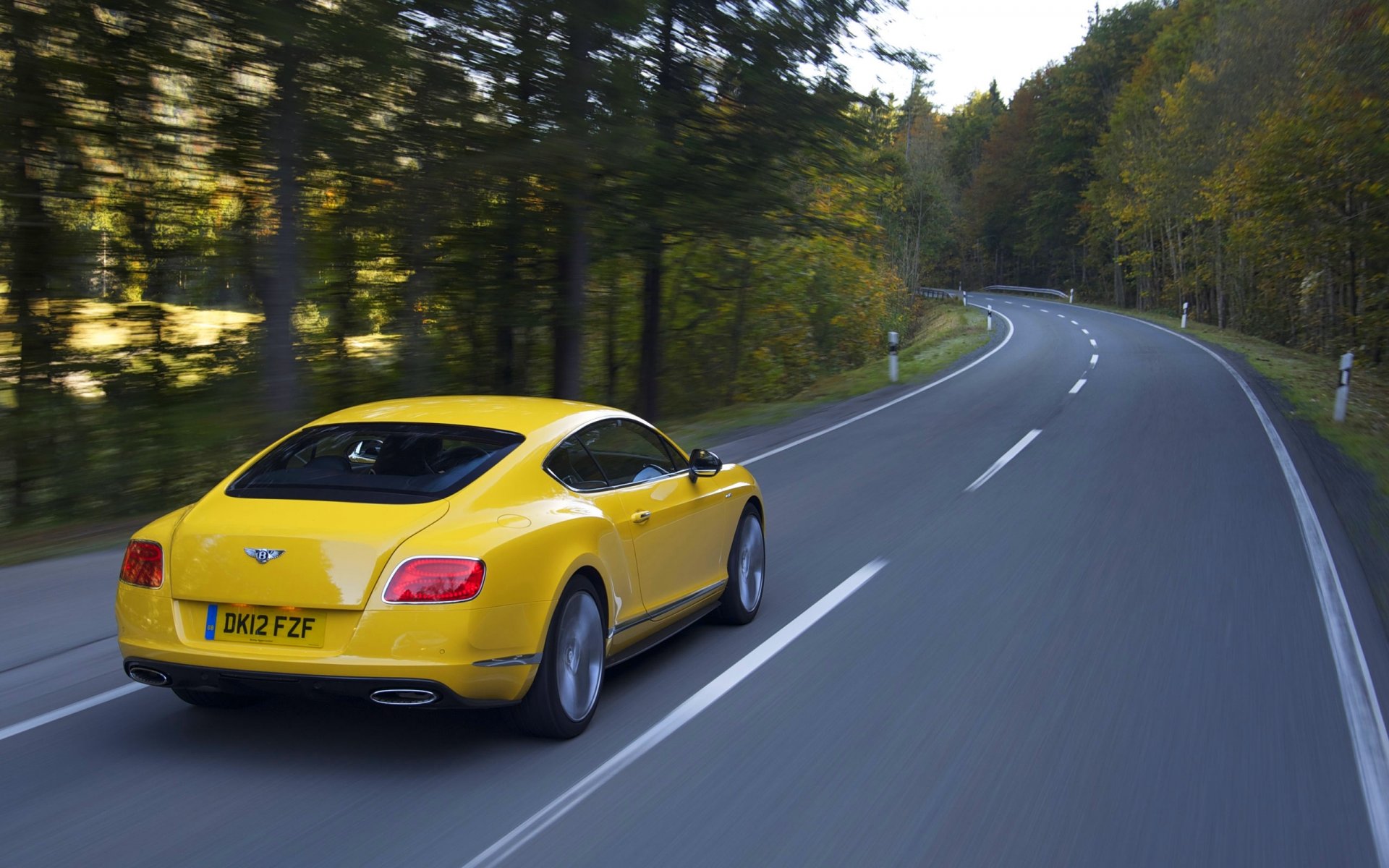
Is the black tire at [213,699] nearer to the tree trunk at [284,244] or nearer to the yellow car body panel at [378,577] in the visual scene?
the yellow car body panel at [378,577]

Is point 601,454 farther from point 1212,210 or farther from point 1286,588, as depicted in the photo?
point 1212,210

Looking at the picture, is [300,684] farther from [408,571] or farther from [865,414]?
[865,414]

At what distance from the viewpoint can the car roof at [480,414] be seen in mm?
5234

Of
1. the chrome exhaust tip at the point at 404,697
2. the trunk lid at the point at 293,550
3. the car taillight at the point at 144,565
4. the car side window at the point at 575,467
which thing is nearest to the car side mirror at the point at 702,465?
the car side window at the point at 575,467

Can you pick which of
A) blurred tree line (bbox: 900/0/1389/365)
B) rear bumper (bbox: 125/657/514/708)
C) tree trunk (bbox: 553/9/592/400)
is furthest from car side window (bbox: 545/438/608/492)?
blurred tree line (bbox: 900/0/1389/365)

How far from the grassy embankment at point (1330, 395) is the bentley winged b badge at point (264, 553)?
1120 cm

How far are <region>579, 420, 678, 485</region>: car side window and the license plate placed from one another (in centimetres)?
172

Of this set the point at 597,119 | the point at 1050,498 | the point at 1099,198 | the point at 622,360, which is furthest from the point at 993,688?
the point at 1099,198

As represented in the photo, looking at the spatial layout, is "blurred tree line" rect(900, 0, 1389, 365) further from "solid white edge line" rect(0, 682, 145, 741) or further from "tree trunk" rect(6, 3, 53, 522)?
"solid white edge line" rect(0, 682, 145, 741)

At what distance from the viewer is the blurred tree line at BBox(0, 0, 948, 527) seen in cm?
1067

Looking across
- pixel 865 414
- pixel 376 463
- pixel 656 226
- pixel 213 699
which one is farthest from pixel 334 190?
pixel 865 414

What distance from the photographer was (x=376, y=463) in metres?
4.98

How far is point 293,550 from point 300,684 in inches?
19.0

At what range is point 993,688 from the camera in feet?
17.9
